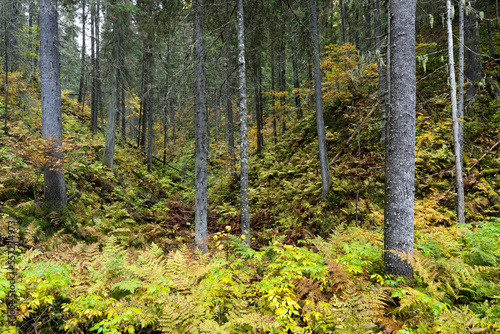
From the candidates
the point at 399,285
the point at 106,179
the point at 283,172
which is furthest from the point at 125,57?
the point at 399,285

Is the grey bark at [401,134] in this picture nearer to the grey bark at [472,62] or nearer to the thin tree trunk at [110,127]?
the grey bark at [472,62]

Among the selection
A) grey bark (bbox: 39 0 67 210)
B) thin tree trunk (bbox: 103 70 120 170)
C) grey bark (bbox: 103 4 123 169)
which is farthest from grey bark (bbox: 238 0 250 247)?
thin tree trunk (bbox: 103 70 120 170)

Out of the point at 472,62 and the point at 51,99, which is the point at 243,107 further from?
the point at 472,62

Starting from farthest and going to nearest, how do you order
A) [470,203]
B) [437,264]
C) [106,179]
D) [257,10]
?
[106,179] → [257,10] → [470,203] → [437,264]

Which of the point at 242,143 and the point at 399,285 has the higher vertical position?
the point at 242,143

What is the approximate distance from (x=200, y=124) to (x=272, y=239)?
4.58 m

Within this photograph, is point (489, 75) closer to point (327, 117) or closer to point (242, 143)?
point (327, 117)

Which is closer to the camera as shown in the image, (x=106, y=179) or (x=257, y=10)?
(x=257, y=10)

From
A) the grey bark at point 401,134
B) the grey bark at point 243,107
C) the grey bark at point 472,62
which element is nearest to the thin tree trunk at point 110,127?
the grey bark at point 243,107

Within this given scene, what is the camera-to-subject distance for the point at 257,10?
27.0 feet

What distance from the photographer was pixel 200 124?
7266 millimetres

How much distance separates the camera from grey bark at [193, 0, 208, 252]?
7023 mm

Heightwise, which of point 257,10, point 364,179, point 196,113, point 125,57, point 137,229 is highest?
point 125,57

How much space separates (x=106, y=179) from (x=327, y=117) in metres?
12.3
